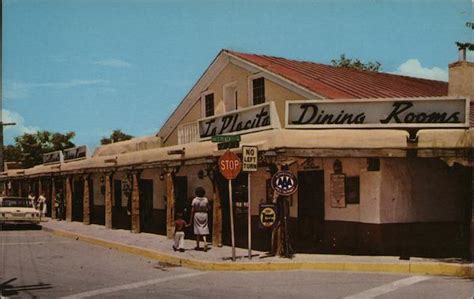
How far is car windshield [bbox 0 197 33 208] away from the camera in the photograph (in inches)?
1003

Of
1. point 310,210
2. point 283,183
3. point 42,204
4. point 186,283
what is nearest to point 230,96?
point 310,210

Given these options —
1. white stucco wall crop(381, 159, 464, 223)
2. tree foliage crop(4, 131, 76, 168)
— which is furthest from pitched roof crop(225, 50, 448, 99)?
tree foliage crop(4, 131, 76, 168)

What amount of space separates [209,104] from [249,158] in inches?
421

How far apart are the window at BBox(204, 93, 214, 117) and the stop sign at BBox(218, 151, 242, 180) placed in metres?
10.1

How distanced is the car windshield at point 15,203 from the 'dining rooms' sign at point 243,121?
1191 cm

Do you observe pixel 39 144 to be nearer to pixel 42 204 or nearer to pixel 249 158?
pixel 42 204

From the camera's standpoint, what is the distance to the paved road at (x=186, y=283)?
30.7ft

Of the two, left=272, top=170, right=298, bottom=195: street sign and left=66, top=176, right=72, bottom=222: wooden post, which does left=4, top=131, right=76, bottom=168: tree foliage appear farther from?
left=272, top=170, right=298, bottom=195: street sign

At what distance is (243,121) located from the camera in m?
16.3

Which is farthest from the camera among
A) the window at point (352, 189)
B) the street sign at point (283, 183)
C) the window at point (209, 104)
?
the window at point (209, 104)

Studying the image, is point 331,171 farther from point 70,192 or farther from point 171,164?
point 70,192

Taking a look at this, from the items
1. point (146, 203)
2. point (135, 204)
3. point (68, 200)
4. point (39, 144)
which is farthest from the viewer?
point (39, 144)

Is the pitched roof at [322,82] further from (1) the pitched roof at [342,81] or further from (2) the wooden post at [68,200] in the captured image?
(2) the wooden post at [68,200]

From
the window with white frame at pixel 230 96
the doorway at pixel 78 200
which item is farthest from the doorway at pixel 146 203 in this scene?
the doorway at pixel 78 200
